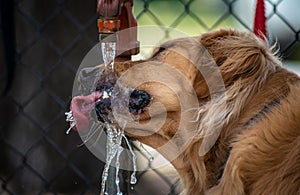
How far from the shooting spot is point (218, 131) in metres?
1.77

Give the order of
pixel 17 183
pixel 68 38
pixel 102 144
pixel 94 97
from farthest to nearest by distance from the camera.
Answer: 1. pixel 17 183
2. pixel 68 38
3. pixel 102 144
4. pixel 94 97

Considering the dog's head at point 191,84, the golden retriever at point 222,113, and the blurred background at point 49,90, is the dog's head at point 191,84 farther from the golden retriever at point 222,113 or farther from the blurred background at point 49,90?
the blurred background at point 49,90

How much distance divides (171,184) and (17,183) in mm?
718

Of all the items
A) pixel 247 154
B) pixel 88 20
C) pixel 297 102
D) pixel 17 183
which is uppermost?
pixel 88 20

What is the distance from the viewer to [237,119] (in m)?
1.75

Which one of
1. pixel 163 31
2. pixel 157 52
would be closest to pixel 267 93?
pixel 157 52

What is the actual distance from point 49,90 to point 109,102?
94 centimetres

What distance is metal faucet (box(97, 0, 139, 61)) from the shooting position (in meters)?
1.88

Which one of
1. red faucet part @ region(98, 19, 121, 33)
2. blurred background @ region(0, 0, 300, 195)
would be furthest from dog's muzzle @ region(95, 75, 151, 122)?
blurred background @ region(0, 0, 300, 195)

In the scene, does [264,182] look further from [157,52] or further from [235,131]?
[157,52]

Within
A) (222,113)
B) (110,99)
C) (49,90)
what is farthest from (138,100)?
(49,90)

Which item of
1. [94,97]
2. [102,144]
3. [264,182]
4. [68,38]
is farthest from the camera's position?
[68,38]

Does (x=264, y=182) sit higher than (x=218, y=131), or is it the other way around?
(x=218, y=131)

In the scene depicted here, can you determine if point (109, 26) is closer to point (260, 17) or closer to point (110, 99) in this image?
point (110, 99)
